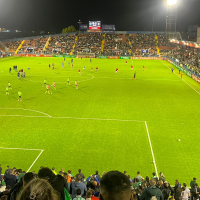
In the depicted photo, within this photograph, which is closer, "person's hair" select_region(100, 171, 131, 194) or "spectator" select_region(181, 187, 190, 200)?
"person's hair" select_region(100, 171, 131, 194)

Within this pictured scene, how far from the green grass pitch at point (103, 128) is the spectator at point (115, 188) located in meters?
10.1

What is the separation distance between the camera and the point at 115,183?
239 centimetres

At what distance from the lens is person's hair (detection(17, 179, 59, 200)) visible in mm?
1924

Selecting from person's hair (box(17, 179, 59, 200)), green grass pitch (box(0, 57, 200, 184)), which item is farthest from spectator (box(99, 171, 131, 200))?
green grass pitch (box(0, 57, 200, 184))

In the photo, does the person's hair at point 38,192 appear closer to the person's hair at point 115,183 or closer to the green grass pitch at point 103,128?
the person's hair at point 115,183

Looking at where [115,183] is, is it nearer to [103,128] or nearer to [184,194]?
[184,194]

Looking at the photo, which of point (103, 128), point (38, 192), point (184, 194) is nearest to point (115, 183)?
point (38, 192)

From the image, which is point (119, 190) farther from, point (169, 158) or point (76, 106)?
point (76, 106)

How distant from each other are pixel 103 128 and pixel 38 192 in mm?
16083

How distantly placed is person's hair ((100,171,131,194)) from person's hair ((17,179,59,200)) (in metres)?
0.60

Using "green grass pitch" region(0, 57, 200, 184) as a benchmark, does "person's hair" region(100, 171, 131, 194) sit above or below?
above

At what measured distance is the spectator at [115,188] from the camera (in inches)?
93.1

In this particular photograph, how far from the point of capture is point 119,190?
7.78 ft

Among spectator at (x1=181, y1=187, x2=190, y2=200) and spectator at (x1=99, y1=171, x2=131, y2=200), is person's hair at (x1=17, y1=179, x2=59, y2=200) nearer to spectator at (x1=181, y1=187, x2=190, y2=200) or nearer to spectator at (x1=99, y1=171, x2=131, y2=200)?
spectator at (x1=99, y1=171, x2=131, y2=200)
